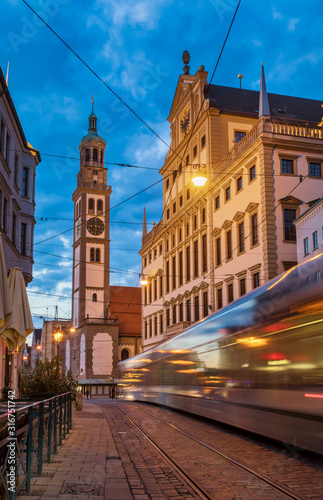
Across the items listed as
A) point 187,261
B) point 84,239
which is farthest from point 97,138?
point 187,261

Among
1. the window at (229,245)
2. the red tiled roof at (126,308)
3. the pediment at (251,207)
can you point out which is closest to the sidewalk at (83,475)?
the pediment at (251,207)

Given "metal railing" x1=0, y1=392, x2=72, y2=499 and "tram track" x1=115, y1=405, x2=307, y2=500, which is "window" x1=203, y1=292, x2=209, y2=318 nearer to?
"tram track" x1=115, y1=405, x2=307, y2=500

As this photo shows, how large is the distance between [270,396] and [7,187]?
15724 millimetres

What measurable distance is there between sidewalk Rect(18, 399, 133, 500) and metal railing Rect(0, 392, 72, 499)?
204 millimetres

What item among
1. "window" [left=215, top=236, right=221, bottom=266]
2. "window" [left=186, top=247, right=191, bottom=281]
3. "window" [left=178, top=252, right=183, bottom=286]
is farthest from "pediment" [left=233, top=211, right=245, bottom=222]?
"window" [left=178, top=252, right=183, bottom=286]

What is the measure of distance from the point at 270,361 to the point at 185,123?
3698 cm

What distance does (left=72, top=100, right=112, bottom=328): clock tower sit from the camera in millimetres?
70750

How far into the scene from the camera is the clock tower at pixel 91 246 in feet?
232

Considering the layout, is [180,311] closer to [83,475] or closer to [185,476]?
[185,476]

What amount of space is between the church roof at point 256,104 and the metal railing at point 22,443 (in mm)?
34823

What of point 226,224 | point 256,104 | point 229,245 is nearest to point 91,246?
point 256,104

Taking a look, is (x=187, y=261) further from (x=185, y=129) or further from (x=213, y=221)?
(x=185, y=129)

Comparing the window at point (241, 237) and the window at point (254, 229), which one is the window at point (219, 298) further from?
the window at point (254, 229)

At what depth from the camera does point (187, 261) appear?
145ft
